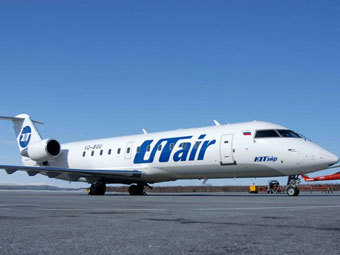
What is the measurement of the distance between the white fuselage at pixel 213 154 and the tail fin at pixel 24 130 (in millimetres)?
5822

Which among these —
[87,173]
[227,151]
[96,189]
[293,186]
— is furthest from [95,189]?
[293,186]

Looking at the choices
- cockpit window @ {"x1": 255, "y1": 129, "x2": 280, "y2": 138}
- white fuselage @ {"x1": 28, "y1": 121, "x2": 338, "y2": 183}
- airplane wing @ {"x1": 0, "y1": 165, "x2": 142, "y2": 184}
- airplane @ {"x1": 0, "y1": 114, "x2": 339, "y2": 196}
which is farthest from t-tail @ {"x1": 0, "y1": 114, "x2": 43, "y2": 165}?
cockpit window @ {"x1": 255, "y1": 129, "x2": 280, "y2": 138}

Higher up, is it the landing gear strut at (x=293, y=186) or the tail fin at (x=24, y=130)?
the tail fin at (x=24, y=130)

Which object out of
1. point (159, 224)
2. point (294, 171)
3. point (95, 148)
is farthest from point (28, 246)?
point (95, 148)

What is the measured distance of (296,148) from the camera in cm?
1786

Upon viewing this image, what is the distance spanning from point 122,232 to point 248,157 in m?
14.9

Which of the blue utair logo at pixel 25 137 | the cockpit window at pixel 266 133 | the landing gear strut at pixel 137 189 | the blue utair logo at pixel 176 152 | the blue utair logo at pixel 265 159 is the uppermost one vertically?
the blue utair logo at pixel 25 137

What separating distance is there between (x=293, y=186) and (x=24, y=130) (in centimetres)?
1984

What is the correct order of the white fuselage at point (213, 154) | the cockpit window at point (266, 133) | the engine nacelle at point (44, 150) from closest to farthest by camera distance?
the white fuselage at point (213, 154), the cockpit window at point (266, 133), the engine nacelle at point (44, 150)

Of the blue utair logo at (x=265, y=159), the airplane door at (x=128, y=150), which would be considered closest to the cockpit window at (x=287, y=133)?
the blue utair logo at (x=265, y=159)

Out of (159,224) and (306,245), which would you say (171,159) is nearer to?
(159,224)

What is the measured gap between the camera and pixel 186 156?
67.3 feet

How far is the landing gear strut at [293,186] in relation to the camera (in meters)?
17.9

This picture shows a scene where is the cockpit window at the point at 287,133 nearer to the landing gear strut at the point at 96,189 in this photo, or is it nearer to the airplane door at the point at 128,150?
the airplane door at the point at 128,150
